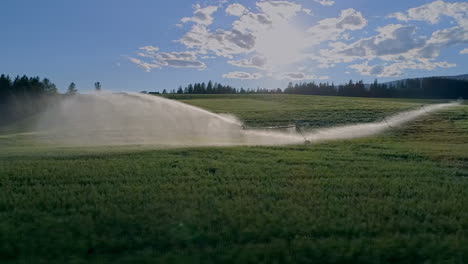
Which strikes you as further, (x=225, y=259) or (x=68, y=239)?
(x=68, y=239)

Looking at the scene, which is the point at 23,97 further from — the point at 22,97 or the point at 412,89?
the point at 412,89

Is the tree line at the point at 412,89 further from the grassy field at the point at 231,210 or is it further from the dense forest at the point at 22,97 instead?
the grassy field at the point at 231,210

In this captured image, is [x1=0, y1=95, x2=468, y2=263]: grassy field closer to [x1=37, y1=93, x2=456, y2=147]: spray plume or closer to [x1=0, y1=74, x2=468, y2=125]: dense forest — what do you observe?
[x1=37, y1=93, x2=456, y2=147]: spray plume

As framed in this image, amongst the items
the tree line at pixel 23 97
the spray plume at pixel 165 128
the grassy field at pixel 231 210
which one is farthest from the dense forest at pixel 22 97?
the grassy field at pixel 231 210

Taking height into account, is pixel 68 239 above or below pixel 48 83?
below

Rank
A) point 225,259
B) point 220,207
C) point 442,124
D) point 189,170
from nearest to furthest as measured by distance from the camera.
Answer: point 225,259 < point 220,207 < point 189,170 < point 442,124

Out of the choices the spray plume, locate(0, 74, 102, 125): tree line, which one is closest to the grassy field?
the spray plume

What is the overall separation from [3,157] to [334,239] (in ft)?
51.4

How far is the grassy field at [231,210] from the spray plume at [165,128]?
8.93 m

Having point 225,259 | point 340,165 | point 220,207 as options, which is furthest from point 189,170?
point 225,259

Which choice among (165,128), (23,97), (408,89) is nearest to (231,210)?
(165,128)

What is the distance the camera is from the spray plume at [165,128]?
2639 centimetres

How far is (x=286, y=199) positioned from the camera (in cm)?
1005

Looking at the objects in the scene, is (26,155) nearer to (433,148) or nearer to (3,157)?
(3,157)
